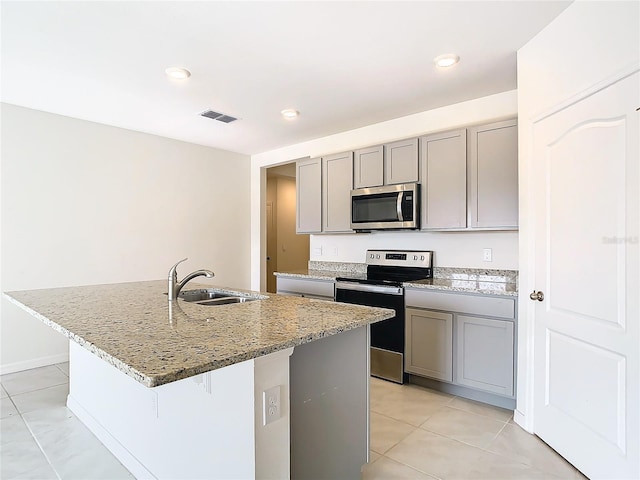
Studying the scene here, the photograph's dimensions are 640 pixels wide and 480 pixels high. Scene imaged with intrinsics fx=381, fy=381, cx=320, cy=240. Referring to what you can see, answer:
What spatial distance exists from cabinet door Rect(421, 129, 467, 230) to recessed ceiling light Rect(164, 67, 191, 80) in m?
1.97

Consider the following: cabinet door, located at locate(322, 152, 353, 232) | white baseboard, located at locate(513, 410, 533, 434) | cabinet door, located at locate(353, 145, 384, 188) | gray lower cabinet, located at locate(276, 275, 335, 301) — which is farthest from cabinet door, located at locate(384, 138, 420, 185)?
white baseboard, located at locate(513, 410, 533, 434)

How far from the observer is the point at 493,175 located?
9.51 feet

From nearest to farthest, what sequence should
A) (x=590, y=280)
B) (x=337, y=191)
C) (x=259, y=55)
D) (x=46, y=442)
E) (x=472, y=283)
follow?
(x=590, y=280) < (x=46, y=442) < (x=259, y=55) < (x=472, y=283) < (x=337, y=191)

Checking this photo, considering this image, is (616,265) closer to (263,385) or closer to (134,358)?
(263,385)

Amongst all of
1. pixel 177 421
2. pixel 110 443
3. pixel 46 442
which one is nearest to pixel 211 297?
pixel 110 443

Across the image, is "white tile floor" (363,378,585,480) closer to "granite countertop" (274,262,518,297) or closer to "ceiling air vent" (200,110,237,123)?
"granite countertop" (274,262,518,297)

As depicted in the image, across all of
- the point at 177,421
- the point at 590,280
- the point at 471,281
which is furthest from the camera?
the point at 471,281

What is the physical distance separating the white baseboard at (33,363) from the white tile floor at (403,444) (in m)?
0.63

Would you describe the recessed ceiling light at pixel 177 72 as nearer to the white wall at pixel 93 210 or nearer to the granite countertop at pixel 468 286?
the white wall at pixel 93 210

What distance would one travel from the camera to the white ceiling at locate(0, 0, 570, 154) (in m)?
2.05

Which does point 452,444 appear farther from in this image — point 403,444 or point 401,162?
point 401,162

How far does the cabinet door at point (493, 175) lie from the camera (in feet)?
9.21

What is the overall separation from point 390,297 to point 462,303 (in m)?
0.61

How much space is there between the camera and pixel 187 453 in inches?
61.1
